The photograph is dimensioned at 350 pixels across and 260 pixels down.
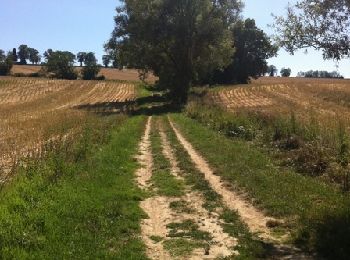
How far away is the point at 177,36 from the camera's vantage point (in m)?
49.6

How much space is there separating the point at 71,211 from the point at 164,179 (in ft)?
16.0

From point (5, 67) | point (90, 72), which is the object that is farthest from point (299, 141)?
point (5, 67)

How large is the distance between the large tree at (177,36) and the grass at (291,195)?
30317 mm

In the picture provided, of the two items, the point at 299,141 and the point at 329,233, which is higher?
the point at 299,141

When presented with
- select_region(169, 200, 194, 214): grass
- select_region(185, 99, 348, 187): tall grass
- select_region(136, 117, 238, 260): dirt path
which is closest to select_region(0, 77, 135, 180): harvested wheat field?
select_region(136, 117, 238, 260): dirt path

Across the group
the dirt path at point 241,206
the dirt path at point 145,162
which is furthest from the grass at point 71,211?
the dirt path at point 241,206

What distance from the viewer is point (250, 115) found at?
96.3 ft

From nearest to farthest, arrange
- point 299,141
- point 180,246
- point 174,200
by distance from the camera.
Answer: point 180,246
point 174,200
point 299,141

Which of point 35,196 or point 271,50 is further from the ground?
point 271,50

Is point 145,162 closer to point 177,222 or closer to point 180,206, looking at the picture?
point 180,206

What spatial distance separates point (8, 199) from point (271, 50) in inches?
340

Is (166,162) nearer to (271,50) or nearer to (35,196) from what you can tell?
(271,50)

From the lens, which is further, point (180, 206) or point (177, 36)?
point (177, 36)

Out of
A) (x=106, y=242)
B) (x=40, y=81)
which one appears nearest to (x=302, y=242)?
(x=106, y=242)
